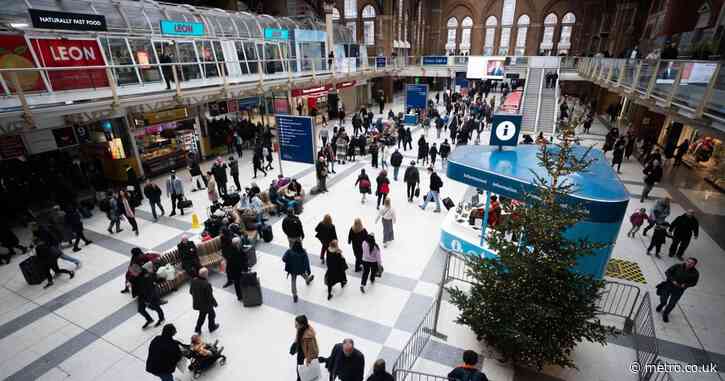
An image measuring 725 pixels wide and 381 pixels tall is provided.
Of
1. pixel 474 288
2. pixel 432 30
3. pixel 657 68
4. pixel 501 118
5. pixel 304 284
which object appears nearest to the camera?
pixel 474 288

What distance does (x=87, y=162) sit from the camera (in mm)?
13656

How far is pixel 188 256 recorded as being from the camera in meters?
A: 7.53

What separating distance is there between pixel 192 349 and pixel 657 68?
14.6 meters

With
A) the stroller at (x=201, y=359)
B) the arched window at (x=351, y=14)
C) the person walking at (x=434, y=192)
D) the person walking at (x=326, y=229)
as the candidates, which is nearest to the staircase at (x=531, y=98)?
the person walking at (x=434, y=192)

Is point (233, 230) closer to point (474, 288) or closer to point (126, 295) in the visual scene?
point (126, 295)

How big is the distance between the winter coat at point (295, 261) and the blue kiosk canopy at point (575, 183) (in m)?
Result: 3.92

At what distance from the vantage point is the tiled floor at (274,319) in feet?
18.9

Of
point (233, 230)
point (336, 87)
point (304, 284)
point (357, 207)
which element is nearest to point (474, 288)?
point (304, 284)

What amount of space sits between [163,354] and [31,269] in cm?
575

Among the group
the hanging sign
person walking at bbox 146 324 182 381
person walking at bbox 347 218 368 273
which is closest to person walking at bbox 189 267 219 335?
Result: person walking at bbox 146 324 182 381

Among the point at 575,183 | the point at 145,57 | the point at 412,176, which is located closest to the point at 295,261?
the point at 575,183

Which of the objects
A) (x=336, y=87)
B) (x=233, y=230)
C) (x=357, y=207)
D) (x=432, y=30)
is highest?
(x=432, y=30)

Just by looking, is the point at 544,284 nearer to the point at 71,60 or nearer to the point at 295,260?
the point at 295,260

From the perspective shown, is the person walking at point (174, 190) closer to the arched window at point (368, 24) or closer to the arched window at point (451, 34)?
the arched window at point (368, 24)
